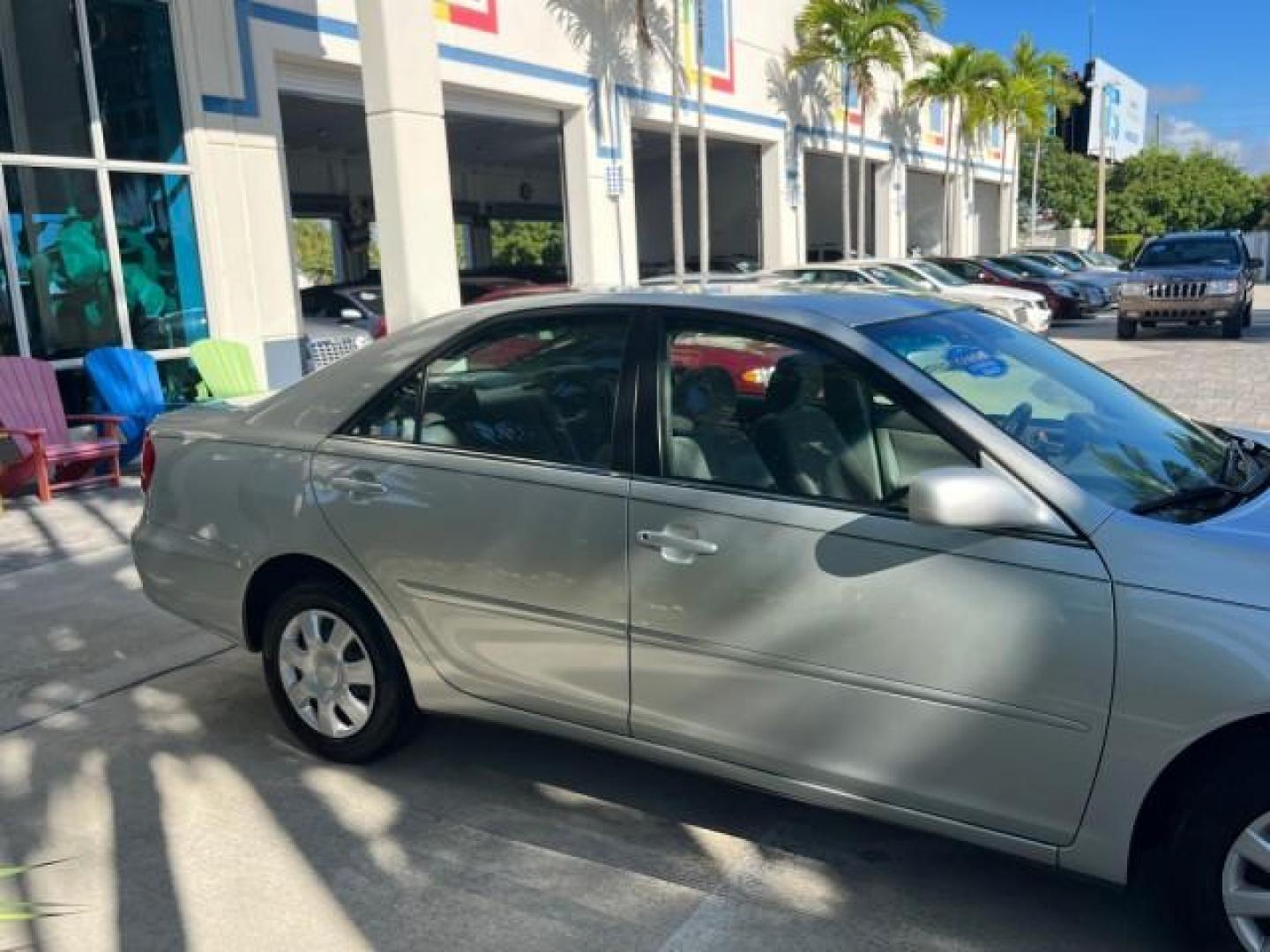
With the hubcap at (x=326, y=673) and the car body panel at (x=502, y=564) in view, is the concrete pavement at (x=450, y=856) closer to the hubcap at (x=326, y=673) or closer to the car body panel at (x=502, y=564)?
the hubcap at (x=326, y=673)

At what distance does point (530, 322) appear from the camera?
3.48m

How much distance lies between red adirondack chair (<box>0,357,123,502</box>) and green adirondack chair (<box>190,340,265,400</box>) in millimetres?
1582

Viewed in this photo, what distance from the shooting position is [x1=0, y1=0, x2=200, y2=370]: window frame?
949 cm

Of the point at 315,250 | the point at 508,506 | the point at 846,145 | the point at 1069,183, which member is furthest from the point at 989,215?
the point at 315,250

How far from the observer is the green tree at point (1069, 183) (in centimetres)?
5994

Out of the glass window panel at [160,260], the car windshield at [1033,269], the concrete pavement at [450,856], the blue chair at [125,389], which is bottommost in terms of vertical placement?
the concrete pavement at [450,856]

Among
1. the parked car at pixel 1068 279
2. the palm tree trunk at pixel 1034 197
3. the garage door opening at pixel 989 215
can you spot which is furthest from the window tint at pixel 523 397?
the palm tree trunk at pixel 1034 197

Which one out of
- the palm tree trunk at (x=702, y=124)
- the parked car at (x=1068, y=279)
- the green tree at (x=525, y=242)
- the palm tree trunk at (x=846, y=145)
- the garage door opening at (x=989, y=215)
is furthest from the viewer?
the green tree at (x=525, y=242)

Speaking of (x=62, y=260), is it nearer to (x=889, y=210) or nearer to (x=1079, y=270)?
(x=889, y=210)

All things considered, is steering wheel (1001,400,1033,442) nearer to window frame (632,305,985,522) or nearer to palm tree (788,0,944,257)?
window frame (632,305,985,522)

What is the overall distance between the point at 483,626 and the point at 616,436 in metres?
0.74

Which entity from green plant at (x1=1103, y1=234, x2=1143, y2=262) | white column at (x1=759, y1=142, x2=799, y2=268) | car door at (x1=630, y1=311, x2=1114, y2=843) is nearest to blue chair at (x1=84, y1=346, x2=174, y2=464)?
car door at (x1=630, y1=311, x2=1114, y2=843)

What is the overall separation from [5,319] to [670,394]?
8.51 meters

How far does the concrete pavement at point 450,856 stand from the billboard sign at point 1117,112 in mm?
49685
